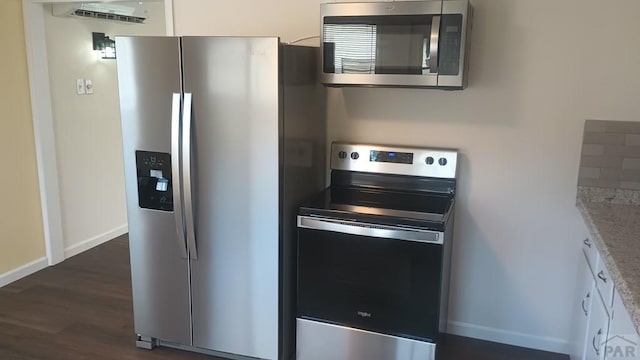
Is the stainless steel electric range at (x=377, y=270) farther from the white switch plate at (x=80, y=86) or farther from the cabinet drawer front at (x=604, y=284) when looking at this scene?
the white switch plate at (x=80, y=86)

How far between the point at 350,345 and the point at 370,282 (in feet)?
1.13

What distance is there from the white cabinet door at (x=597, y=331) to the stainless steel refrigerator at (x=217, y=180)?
1377 mm

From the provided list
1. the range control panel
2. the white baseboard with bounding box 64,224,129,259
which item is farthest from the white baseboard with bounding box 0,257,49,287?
the range control panel

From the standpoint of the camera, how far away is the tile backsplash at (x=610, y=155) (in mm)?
2555

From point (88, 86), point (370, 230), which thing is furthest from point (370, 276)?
point (88, 86)

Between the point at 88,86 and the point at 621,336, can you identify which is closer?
the point at 621,336

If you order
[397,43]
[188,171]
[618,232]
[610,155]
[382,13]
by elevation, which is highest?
[382,13]

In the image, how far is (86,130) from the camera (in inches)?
171

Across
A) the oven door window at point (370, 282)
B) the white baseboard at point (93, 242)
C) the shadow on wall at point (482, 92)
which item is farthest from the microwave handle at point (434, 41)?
the white baseboard at point (93, 242)

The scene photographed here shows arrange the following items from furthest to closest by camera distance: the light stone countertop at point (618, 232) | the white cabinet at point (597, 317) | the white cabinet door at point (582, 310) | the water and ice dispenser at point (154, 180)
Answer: the water and ice dispenser at point (154, 180)
the white cabinet door at point (582, 310)
the white cabinet at point (597, 317)
the light stone countertop at point (618, 232)

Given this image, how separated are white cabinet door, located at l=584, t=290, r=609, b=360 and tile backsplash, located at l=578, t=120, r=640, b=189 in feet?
2.17

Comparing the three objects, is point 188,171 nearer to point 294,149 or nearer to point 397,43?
point 294,149

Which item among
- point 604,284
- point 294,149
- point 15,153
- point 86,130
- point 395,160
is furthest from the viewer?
point 86,130

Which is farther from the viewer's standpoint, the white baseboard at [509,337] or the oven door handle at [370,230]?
the white baseboard at [509,337]
